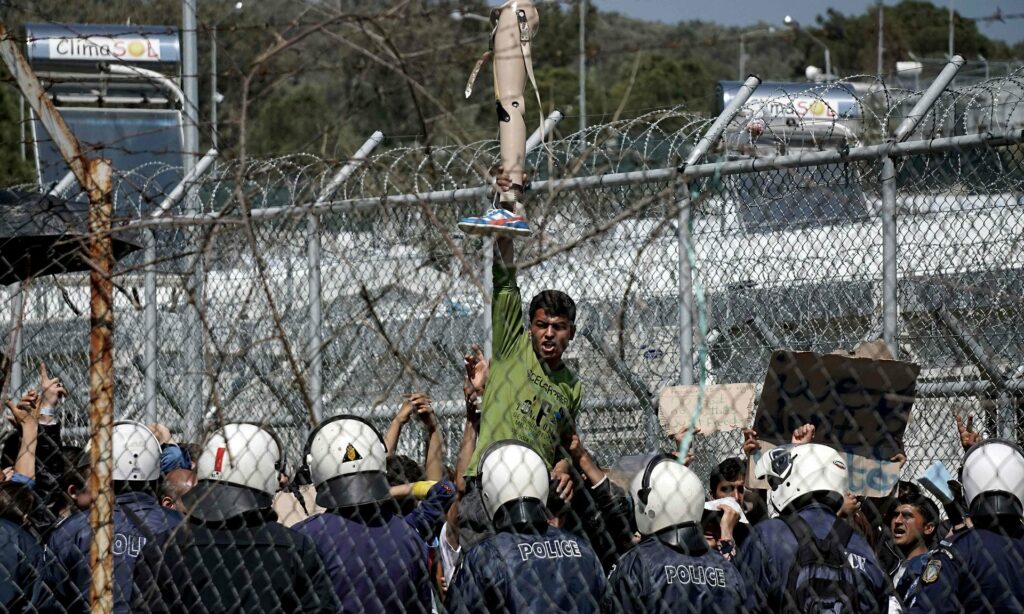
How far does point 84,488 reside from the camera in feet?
18.8

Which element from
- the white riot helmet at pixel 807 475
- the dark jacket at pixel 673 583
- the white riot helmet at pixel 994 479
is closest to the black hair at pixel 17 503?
the dark jacket at pixel 673 583

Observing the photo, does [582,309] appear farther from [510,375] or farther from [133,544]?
[133,544]

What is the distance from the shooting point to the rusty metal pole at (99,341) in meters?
4.34

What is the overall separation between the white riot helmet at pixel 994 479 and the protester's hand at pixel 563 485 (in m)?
1.41

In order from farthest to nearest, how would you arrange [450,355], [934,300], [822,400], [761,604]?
1. [450,355]
2. [934,300]
3. [822,400]
4. [761,604]

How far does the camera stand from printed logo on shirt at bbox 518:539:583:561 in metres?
4.30

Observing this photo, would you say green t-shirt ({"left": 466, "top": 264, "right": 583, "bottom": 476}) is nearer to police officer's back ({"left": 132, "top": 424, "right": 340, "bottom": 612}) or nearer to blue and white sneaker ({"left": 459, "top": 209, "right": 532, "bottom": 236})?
blue and white sneaker ({"left": 459, "top": 209, "right": 532, "bottom": 236})

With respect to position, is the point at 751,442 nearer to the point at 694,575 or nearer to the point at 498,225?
the point at 694,575

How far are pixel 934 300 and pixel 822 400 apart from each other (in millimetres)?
774

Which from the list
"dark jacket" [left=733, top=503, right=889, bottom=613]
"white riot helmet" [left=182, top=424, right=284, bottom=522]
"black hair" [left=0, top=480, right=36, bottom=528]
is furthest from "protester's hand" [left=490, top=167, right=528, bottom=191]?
"black hair" [left=0, top=480, right=36, bottom=528]

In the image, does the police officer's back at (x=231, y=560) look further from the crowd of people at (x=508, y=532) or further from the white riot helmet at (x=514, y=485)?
the white riot helmet at (x=514, y=485)

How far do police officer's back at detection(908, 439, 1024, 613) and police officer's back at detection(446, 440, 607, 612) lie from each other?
1207mm

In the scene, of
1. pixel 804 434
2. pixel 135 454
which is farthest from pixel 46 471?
pixel 804 434

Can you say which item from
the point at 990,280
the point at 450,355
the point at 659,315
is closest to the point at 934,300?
the point at 990,280
